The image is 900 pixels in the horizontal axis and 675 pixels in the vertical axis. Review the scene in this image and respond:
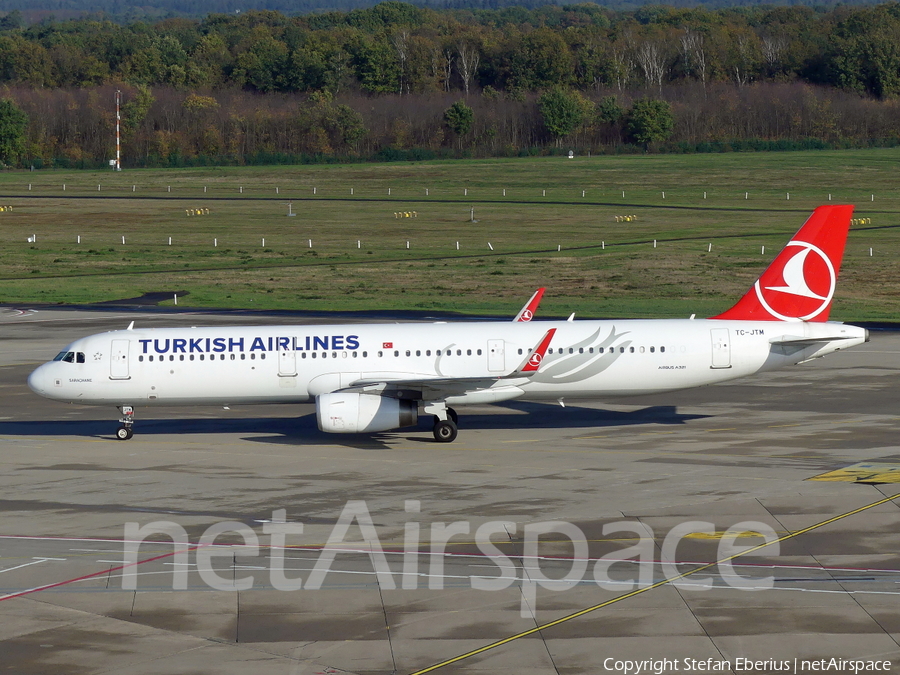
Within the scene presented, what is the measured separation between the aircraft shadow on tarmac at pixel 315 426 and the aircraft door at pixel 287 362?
2623mm

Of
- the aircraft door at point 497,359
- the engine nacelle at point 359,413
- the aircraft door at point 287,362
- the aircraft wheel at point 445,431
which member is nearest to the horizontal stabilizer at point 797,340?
the aircraft door at point 497,359

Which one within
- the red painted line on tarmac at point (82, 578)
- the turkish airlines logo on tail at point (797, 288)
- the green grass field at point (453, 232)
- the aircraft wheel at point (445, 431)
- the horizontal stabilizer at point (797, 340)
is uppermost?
the green grass field at point (453, 232)

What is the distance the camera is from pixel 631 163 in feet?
584

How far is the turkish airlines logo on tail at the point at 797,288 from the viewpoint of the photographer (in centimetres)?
4353

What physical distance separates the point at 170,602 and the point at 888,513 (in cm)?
1873

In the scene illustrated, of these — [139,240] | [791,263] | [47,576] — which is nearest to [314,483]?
[47,576]

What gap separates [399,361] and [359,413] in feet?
10.3

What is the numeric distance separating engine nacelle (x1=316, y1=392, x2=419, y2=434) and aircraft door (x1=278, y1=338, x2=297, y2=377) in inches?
87.6

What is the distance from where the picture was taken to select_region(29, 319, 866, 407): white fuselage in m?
41.9

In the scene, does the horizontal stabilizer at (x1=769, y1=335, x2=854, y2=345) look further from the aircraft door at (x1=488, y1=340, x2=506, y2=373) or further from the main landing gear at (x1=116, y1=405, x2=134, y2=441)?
the main landing gear at (x1=116, y1=405, x2=134, y2=441)

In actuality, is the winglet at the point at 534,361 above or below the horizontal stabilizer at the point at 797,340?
below

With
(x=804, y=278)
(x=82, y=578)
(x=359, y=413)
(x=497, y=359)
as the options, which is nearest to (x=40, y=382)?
(x=359, y=413)

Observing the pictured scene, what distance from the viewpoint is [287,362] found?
138 ft

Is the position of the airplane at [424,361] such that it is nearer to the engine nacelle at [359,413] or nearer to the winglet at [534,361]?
the winglet at [534,361]
